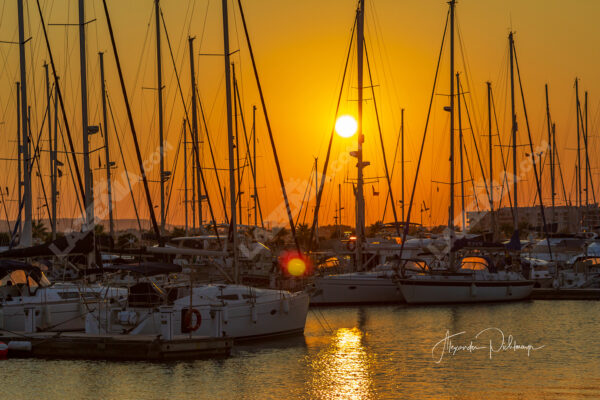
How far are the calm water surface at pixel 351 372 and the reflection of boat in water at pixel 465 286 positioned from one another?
39.0ft

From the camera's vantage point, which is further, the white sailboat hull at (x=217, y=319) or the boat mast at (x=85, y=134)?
the boat mast at (x=85, y=134)

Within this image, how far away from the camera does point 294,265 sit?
38.9 m

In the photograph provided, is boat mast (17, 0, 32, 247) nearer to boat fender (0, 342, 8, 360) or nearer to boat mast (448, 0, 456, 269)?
boat fender (0, 342, 8, 360)

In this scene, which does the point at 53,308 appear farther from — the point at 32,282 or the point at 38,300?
the point at 32,282

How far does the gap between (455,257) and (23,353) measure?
30035mm

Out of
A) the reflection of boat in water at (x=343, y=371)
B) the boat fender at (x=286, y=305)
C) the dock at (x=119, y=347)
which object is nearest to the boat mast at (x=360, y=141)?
the reflection of boat in water at (x=343, y=371)

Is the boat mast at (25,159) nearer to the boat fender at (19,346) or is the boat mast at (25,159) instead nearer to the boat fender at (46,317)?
the boat fender at (46,317)

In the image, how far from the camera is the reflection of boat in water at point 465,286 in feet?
167

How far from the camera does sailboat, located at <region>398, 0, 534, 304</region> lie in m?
50.9

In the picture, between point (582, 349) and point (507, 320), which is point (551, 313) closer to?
point (507, 320)

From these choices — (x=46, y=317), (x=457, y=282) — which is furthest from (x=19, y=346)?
(x=457, y=282)

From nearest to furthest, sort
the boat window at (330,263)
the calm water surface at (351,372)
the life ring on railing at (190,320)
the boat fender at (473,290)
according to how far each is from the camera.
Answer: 1. the calm water surface at (351,372)
2. the life ring on railing at (190,320)
3. the boat fender at (473,290)
4. the boat window at (330,263)

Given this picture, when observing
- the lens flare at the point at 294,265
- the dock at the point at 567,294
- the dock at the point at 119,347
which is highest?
the lens flare at the point at 294,265

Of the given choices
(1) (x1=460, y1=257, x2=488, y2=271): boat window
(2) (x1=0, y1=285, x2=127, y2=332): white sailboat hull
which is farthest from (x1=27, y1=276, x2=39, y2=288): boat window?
(1) (x1=460, y1=257, x2=488, y2=271): boat window
